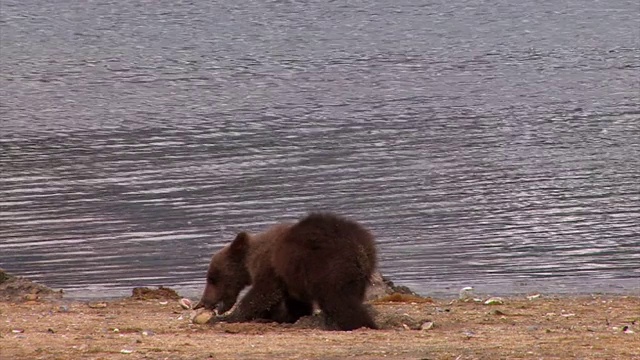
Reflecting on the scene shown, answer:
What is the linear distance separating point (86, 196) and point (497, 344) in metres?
9.71

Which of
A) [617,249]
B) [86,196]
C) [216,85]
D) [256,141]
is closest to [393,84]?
[216,85]

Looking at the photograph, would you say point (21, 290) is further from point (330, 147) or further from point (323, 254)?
point (330, 147)

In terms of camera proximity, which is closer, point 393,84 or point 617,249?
point 617,249

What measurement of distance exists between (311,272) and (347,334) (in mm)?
625

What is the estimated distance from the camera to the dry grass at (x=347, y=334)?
27.7ft

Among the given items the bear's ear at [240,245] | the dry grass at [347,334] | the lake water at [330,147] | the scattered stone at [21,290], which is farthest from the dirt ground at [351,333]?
the lake water at [330,147]

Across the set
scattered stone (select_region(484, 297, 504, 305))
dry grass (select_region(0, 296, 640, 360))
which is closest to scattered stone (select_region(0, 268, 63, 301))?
dry grass (select_region(0, 296, 640, 360))

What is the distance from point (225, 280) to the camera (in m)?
11.0

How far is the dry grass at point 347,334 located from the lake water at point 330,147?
1.96m

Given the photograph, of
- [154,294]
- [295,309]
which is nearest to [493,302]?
[295,309]

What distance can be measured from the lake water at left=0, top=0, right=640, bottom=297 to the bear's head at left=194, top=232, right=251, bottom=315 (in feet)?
8.21

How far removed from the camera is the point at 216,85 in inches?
1115

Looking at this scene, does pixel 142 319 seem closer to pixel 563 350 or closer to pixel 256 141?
pixel 563 350

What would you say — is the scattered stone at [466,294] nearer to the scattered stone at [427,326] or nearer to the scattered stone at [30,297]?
the scattered stone at [427,326]
